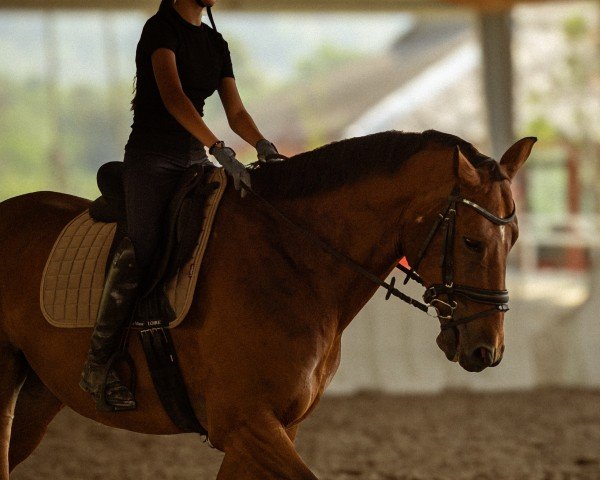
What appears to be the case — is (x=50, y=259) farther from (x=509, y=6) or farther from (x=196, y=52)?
(x=509, y=6)

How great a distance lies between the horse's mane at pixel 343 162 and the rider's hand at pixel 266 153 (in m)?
0.02

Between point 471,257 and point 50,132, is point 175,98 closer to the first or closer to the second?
point 471,257

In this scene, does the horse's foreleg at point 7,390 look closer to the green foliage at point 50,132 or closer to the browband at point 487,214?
the browband at point 487,214

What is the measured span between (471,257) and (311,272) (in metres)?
0.52

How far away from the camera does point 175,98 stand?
112 inches

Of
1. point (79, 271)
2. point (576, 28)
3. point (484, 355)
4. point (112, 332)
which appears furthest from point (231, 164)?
point (576, 28)

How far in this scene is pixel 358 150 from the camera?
2838 mm

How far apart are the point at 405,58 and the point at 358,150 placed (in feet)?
79.1

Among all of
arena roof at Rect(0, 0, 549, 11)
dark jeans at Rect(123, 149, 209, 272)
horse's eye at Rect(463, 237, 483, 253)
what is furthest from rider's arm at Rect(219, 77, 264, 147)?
arena roof at Rect(0, 0, 549, 11)

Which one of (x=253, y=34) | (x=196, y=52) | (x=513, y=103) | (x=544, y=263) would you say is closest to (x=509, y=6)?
(x=513, y=103)

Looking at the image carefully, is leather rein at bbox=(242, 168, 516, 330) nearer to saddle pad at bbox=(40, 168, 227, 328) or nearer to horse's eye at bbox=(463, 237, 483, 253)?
horse's eye at bbox=(463, 237, 483, 253)

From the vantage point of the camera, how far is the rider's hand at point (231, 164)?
2.77 m

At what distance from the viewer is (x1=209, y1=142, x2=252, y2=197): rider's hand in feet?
9.08

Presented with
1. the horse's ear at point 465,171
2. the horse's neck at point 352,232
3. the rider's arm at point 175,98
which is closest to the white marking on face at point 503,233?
the horse's ear at point 465,171
